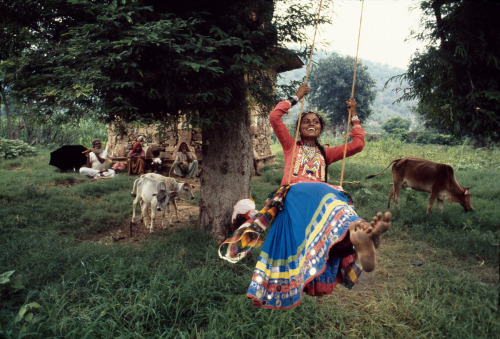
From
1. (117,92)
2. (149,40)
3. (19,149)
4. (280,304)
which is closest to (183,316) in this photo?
(280,304)

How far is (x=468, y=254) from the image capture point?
416 cm

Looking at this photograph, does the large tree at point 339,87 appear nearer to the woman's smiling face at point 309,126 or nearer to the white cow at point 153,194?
the white cow at point 153,194

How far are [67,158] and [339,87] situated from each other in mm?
26438

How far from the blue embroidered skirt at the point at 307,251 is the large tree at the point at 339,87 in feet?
94.0

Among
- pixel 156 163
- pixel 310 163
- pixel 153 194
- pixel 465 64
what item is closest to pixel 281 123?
pixel 310 163

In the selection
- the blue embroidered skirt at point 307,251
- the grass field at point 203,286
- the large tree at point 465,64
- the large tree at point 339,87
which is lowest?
the grass field at point 203,286

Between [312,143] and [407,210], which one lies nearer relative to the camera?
[312,143]

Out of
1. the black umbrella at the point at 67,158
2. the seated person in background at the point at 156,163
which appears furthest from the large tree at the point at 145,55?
the black umbrella at the point at 67,158

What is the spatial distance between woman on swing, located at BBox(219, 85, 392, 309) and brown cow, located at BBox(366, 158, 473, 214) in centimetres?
343

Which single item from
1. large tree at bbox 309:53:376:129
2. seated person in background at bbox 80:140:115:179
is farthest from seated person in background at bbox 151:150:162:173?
large tree at bbox 309:53:376:129

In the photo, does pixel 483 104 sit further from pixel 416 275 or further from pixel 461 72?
pixel 416 275

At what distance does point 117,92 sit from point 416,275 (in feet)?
14.1

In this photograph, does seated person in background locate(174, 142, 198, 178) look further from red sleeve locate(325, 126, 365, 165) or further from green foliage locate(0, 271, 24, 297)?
red sleeve locate(325, 126, 365, 165)

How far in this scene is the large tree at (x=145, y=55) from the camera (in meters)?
2.90
